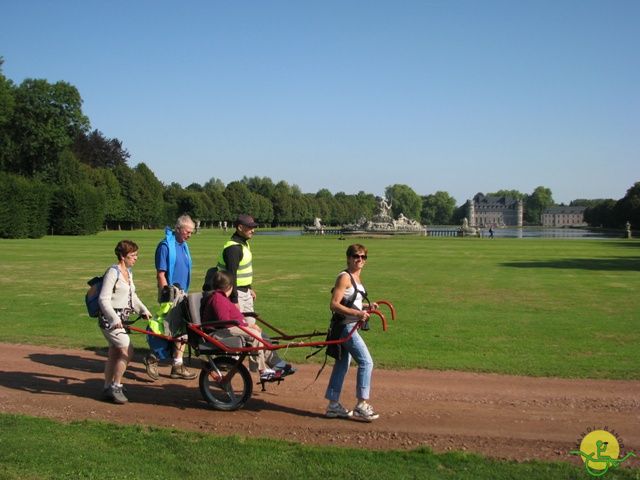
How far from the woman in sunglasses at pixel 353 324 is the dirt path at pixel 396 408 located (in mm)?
173

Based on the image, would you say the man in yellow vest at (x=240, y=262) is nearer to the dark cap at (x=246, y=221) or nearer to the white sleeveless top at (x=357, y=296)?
the dark cap at (x=246, y=221)

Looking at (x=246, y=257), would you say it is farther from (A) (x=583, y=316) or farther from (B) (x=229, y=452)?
(A) (x=583, y=316)

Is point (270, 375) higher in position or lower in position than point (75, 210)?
lower

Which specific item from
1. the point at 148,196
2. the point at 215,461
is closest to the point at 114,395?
the point at 215,461

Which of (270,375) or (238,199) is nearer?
(270,375)

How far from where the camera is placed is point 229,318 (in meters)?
7.87

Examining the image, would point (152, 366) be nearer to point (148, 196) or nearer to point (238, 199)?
point (148, 196)

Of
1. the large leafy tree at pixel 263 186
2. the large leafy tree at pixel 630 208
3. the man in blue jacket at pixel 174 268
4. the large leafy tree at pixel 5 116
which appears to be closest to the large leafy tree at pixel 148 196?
the large leafy tree at pixel 5 116

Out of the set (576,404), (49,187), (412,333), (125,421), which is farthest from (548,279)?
(49,187)

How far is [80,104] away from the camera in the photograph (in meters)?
74.3

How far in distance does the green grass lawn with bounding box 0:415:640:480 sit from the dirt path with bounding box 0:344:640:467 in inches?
15.0

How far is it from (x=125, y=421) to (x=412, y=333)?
7.14 metres

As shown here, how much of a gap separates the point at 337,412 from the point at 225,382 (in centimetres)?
144

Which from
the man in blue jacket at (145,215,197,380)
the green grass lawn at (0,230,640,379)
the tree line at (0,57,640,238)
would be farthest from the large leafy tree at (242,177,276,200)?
the man in blue jacket at (145,215,197,380)
